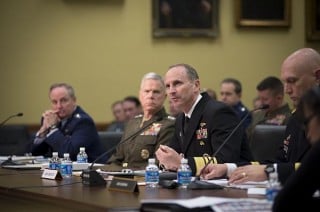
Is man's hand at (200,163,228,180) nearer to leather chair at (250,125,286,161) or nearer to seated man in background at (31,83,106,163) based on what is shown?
leather chair at (250,125,286,161)

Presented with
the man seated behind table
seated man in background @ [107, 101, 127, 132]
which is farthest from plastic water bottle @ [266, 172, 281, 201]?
seated man in background @ [107, 101, 127, 132]

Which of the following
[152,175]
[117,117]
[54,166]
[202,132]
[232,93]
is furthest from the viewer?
[232,93]

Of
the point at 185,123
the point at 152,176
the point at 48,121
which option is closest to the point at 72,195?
the point at 152,176

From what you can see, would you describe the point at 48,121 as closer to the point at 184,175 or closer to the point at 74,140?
the point at 74,140

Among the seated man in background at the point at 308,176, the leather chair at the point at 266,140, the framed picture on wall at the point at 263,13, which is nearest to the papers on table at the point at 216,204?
the seated man in background at the point at 308,176

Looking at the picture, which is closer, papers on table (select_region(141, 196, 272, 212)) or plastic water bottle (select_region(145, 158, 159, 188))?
papers on table (select_region(141, 196, 272, 212))

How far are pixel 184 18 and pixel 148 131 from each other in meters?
4.51

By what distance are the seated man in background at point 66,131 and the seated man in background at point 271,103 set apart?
250 cm

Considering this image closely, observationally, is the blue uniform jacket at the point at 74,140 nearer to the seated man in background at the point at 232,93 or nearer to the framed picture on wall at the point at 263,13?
the seated man in background at the point at 232,93

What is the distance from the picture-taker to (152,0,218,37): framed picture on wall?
1151 centimetres

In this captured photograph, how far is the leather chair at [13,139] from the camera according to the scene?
31.1 ft

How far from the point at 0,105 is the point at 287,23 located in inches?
165

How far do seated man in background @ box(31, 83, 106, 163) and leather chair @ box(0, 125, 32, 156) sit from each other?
1.03m

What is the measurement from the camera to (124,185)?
4.76 m
